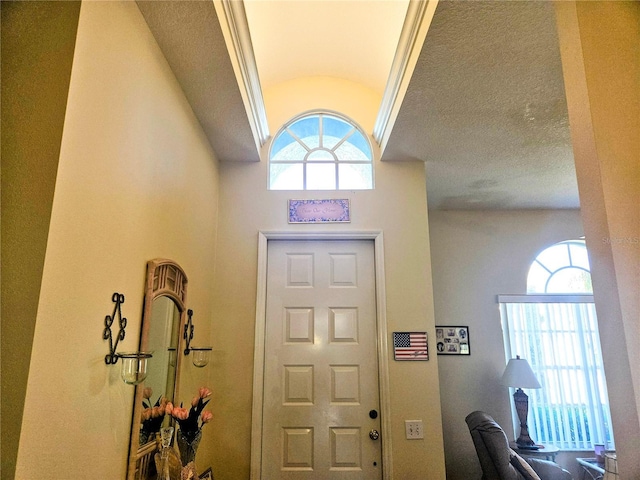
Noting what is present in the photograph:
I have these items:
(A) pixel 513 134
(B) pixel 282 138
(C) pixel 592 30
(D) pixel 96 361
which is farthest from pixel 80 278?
(A) pixel 513 134

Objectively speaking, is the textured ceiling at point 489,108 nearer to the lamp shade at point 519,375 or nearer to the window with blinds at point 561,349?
the window with blinds at point 561,349

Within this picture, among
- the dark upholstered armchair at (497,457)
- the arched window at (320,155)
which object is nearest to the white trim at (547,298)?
the dark upholstered armchair at (497,457)

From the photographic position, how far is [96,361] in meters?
1.35

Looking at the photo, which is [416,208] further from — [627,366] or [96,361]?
[96,361]

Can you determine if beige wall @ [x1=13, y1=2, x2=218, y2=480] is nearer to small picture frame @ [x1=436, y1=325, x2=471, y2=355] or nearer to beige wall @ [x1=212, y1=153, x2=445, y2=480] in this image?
beige wall @ [x1=212, y1=153, x2=445, y2=480]

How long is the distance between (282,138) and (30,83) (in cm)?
215

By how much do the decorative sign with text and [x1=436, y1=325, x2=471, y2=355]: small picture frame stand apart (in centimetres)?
174

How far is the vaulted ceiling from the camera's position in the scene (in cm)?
182

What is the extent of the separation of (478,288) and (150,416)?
333cm

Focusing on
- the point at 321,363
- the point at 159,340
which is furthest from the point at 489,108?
the point at 159,340

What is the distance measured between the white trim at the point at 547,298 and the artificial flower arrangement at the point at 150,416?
11.0ft

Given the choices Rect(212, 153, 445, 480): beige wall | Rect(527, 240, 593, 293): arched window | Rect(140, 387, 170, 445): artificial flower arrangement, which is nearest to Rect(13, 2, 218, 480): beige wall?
Rect(140, 387, 170, 445): artificial flower arrangement

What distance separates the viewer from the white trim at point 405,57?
1.85 meters

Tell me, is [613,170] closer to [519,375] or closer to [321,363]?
[321,363]
